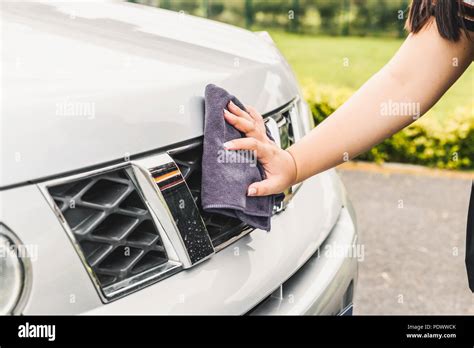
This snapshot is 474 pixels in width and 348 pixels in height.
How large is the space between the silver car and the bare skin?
17 centimetres

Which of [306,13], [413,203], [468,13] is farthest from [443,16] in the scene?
[306,13]

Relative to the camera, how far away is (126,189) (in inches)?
60.4

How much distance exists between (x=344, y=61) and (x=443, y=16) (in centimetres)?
890

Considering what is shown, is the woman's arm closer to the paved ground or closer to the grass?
the paved ground

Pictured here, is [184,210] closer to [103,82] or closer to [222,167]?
[222,167]

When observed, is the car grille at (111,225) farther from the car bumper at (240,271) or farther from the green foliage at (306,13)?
the green foliage at (306,13)

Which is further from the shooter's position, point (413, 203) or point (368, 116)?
point (413, 203)

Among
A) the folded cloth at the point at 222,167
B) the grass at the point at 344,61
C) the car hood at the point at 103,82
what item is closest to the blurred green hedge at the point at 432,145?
the grass at the point at 344,61

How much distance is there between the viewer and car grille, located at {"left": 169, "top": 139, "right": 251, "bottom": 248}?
170 centimetres

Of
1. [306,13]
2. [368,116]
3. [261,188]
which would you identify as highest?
[306,13]

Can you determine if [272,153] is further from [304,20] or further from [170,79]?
[304,20]

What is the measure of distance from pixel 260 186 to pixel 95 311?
531 millimetres
